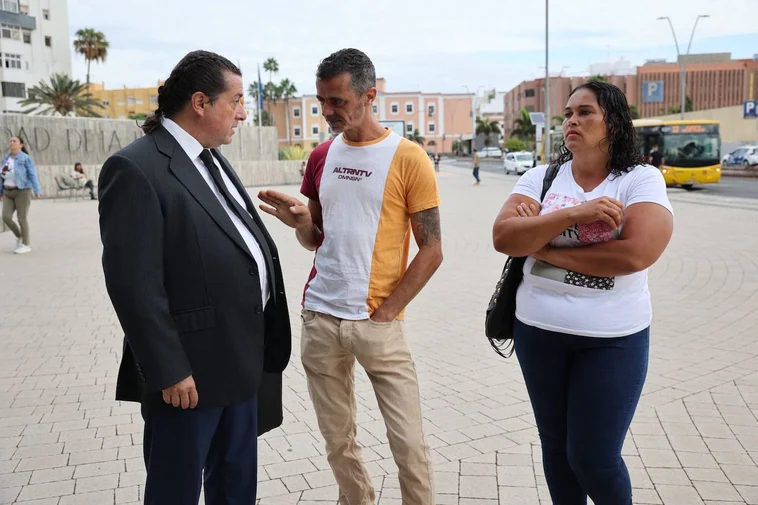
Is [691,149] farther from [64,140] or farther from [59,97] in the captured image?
[59,97]

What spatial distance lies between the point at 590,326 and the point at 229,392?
1310 millimetres

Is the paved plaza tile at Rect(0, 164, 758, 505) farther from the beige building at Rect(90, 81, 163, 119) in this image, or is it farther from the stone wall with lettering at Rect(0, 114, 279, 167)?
the beige building at Rect(90, 81, 163, 119)

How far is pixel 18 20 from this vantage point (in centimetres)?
5769

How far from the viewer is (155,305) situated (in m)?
2.10

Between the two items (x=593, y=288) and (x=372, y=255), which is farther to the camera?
(x=372, y=255)

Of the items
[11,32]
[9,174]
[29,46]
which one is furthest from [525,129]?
[9,174]

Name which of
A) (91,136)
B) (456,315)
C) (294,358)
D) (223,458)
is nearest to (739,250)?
(456,315)

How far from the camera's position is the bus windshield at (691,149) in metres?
26.7

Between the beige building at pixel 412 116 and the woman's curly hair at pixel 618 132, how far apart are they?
10231 cm

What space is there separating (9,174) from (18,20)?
5568 centimetres

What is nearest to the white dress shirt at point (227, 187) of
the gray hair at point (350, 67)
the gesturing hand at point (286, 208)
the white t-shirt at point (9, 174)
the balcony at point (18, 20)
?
the gesturing hand at point (286, 208)

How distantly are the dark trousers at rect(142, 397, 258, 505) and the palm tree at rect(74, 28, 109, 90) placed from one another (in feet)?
251

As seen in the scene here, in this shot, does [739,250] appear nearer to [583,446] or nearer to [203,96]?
[583,446]

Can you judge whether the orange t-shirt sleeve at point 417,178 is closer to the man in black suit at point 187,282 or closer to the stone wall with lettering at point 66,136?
the man in black suit at point 187,282
